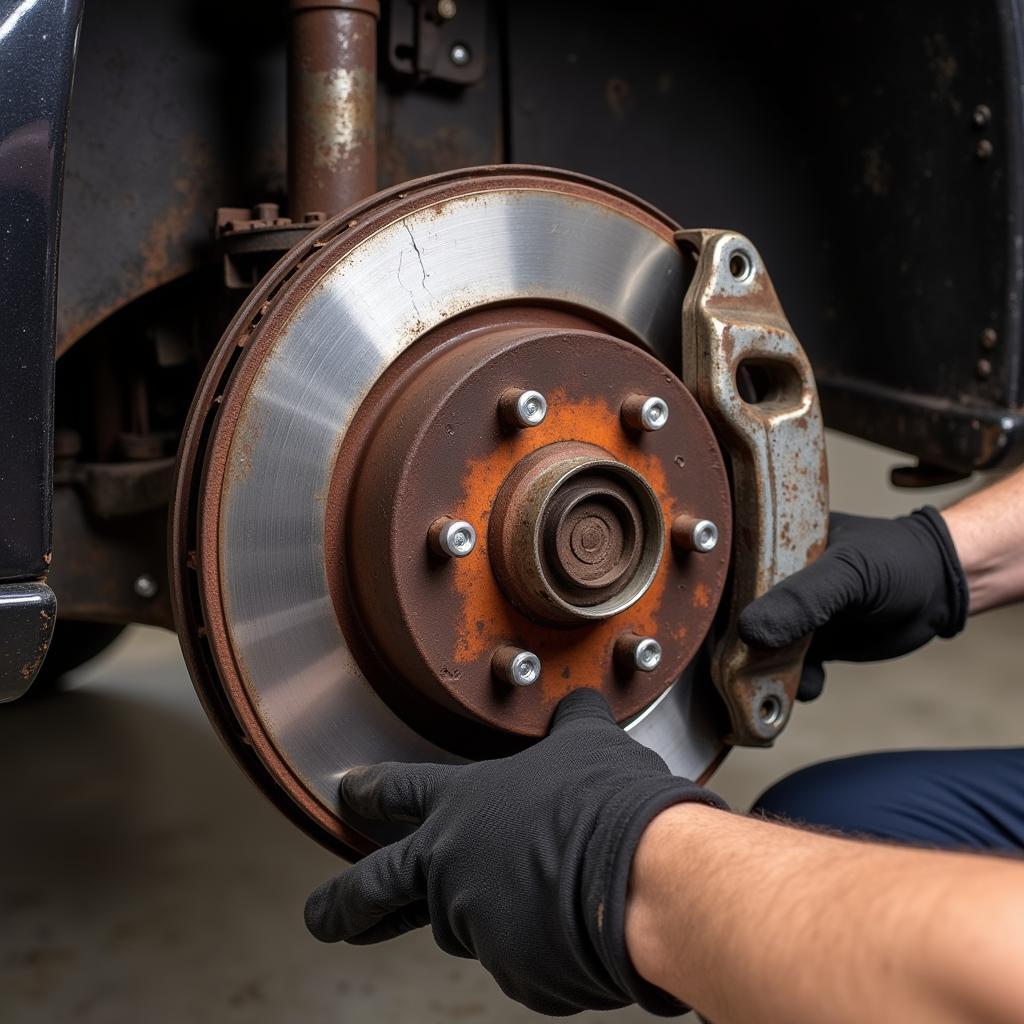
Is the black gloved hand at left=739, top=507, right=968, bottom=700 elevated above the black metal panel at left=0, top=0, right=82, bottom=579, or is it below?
below

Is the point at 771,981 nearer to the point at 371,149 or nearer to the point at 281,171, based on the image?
the point at 371,149

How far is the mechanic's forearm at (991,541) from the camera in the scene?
3.61 ft

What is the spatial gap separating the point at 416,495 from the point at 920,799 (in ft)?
1.83

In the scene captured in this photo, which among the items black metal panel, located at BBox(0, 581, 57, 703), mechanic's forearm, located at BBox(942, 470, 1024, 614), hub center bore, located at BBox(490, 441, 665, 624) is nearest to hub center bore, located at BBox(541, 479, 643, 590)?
hub center bore, located at BBox(490, 441, 665, 624)

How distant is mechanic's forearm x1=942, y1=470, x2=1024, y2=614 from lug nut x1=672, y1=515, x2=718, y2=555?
0.34m

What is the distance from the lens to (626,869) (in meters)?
0.63

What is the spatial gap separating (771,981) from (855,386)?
Answer: 2.92 feet

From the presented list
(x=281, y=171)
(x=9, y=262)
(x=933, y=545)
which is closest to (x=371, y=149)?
(x=281, y=171)

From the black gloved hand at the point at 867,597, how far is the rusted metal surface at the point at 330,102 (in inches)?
18.2

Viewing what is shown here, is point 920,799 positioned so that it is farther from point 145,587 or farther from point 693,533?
point 145,587

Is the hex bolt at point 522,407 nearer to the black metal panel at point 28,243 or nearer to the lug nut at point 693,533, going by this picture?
the lug nut at point 693,533

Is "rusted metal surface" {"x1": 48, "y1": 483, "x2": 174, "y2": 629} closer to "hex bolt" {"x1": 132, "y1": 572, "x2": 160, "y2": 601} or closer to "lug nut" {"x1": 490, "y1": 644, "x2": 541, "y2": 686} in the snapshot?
"hex bolt" {"x1": 132, "y1": 572, "x2": 160, "y2": 601}

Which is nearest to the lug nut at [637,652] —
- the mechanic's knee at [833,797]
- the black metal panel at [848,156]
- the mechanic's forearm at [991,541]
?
the mechanic's knee at [833,797]

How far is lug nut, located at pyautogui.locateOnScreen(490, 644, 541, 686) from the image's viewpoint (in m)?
0.79
